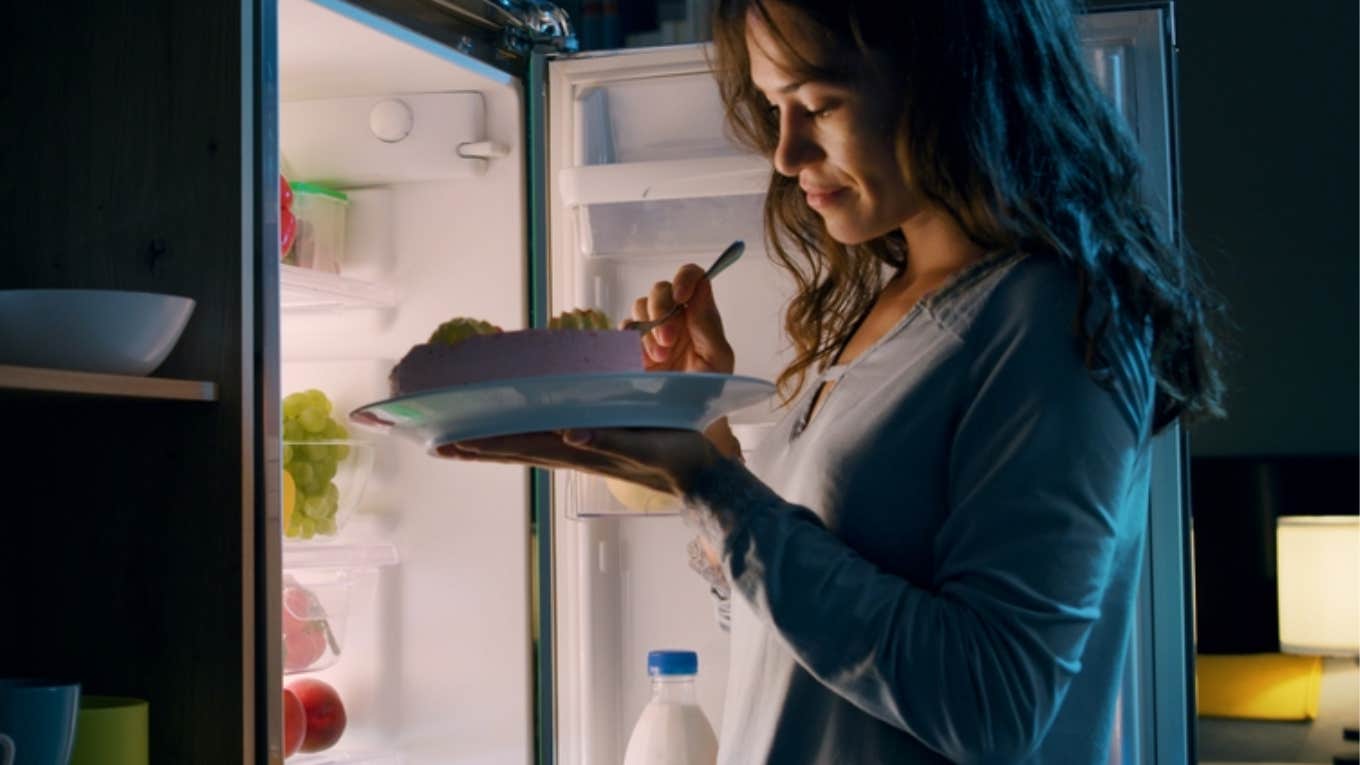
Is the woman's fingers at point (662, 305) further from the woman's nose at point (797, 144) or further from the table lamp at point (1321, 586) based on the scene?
the table lamp at point (1321, 586)

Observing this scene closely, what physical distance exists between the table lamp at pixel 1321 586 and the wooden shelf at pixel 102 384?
103 inches

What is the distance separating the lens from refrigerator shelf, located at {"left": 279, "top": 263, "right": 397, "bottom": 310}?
5.06 ft

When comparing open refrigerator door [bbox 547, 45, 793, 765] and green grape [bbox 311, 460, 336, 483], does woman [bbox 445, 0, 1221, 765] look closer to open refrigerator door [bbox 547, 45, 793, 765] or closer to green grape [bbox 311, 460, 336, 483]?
open refrigerator door [bbox 547, 45, 793, 765]

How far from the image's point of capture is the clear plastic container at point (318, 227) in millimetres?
1671

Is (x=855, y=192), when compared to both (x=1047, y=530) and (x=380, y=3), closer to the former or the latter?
(x=1047, y=530)

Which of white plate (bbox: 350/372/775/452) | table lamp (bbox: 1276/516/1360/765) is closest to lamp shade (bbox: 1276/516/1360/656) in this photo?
table lamp (bbox: 1276/516/1360/765)

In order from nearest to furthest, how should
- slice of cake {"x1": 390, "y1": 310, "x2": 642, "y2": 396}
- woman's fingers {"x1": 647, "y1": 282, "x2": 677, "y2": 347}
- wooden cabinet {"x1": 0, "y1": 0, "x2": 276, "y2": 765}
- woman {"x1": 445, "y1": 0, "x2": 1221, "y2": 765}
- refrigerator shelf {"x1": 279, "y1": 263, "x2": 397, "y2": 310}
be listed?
woman {"x1": 445, "y1": 0, "x2": 1221, "y2": 765}
slice of cake {"x1": 390, "y1": 310, "x2": 642, "y2": 396}
wooden cabinet {"x1": 0, "y1": 0, "x2": 276, "y2": 765}
woman's fingers {"x1": 647, "y1": 282, "x2": 677, "y2": 347}
refrigerator shelf {"x1": 279, "y1": 263, "x2": 397, "y2": 310}

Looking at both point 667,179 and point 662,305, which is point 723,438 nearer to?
point 662,305

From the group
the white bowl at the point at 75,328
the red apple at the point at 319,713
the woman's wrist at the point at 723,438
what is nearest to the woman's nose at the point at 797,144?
the woman's wrist at the point at 723,438

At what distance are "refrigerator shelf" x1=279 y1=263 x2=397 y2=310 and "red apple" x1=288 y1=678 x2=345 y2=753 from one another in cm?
43

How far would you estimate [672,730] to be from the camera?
1.63 m

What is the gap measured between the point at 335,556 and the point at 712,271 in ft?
2.08

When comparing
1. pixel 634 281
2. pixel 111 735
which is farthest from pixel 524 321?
pixel 111 735

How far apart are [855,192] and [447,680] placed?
90 cm
